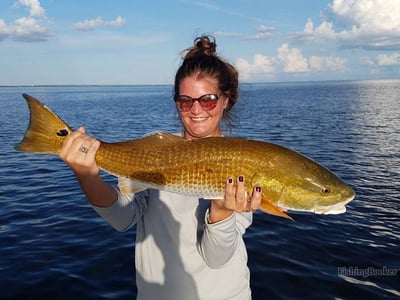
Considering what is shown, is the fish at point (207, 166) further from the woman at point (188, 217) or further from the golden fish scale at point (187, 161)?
the woman at point (188, 217)

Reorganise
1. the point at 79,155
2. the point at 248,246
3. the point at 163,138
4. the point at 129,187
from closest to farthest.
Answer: the point at 79,155 → the point at 129,187 → the point at 163,138 → the point at 248,246

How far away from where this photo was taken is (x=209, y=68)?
13.4ft

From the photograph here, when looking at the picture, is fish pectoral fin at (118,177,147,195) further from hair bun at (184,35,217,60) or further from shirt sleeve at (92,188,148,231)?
hair bun at (184,35,217,60)

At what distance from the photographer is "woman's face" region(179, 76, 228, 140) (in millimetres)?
4008

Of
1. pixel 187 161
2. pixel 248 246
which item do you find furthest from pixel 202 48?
pixel 248 246

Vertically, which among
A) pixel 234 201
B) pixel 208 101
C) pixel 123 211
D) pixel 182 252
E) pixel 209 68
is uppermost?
pixel 209 68

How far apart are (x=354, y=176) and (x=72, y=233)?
12681mm

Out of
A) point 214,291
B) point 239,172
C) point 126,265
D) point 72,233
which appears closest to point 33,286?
point 126,265

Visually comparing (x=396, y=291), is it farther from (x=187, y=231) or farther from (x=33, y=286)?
(x=33, y=286)

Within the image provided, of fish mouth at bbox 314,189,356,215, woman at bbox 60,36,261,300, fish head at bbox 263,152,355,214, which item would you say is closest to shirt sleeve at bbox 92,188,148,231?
woman at bbox 60,36,261,300

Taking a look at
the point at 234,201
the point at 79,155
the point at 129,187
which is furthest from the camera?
the point at 129,187

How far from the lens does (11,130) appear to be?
3294 cm

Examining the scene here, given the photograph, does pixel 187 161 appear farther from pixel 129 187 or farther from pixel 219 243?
pixel 219 243

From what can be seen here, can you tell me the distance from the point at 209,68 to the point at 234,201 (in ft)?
5.16
